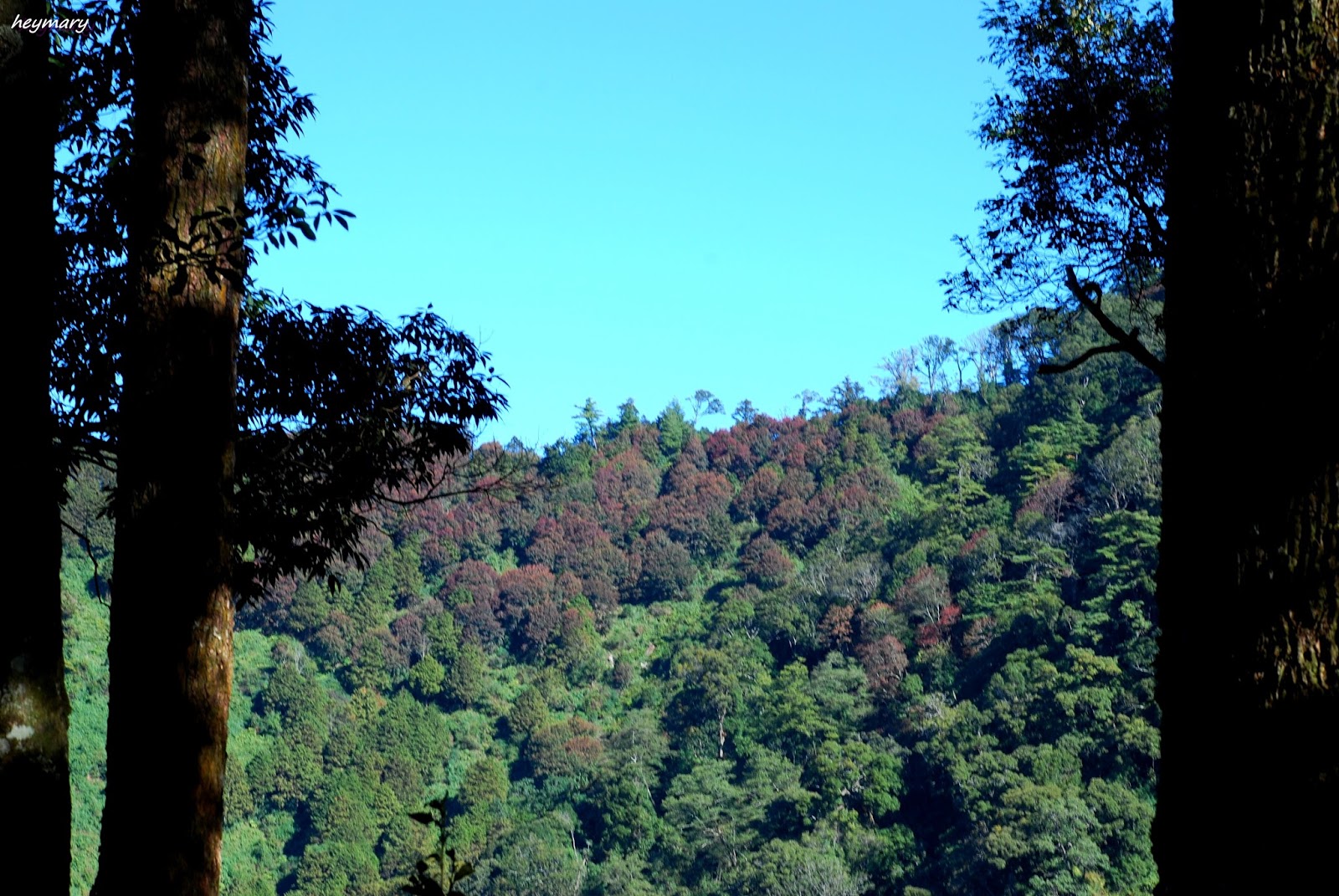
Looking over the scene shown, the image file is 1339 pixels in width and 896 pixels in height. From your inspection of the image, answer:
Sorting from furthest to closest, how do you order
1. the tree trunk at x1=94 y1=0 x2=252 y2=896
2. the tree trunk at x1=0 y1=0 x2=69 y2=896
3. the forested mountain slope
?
the forested mountain slope
the tree trunk at x1=94 y1=0 x2=252 y2=896
the tree trunk at x1=0 y1=0 x2=69 y2=896

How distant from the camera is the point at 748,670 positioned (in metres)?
53.7

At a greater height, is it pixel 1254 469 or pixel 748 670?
pixel 748 670

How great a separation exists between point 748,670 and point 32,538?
52.3 metres

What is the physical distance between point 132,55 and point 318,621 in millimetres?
56699

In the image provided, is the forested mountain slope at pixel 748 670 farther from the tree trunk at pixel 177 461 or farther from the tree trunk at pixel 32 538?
the tree trunk at pixel 32 538

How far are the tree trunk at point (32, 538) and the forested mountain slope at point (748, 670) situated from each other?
A: 26.2m

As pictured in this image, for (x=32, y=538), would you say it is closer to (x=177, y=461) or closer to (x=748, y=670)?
(x=177, y=461)

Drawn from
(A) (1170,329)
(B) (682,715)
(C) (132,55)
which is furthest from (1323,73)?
(B) (682,715)

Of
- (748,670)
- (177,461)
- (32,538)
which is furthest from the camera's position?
(748,670)

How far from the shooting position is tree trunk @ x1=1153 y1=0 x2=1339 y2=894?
1.80 metres

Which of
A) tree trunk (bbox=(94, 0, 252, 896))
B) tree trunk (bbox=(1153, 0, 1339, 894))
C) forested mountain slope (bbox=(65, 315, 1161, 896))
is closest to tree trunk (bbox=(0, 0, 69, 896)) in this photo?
tree trunk (bbox=(94, 0, 252, 896))

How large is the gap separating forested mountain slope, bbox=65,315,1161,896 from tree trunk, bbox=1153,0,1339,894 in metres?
26.9

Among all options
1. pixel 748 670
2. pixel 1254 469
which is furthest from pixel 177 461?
pixel 748 670

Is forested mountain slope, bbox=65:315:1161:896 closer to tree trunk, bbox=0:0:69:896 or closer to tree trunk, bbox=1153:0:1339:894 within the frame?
tree trunk, bbox=0:0:69:896
